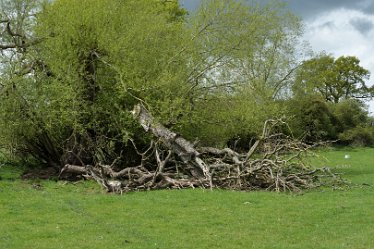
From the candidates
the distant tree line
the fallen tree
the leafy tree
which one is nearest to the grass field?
the fallen tree

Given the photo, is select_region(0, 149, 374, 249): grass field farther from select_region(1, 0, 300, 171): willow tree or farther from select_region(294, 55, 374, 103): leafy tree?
select_region(294, 55, 374, 103): leafy tree

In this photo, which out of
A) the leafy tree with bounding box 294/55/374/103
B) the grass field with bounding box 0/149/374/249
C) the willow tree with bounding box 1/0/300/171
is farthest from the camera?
the leafy tree with bounding box 294/55/374/103

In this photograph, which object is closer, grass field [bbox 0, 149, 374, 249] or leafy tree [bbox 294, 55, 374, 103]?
grass field [bbox 0, 149, 374, 249]

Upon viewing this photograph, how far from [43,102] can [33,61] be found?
2424 mm

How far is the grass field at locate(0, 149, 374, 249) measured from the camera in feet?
38.6

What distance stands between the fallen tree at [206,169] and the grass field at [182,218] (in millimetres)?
912

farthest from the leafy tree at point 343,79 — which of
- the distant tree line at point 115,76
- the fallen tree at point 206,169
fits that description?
the fallen tree at point 206,169

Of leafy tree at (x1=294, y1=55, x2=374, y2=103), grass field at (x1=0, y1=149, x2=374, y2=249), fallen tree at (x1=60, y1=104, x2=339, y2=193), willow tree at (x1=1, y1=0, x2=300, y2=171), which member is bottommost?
grass field at (x1=0, y1=149, x2=374, y2=249)

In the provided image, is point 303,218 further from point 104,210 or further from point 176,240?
point 104,210

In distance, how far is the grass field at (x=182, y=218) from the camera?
11.8 meters

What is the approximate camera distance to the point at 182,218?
579 inches

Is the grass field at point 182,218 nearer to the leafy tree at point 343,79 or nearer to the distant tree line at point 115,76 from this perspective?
the distant tree line at point 115,76

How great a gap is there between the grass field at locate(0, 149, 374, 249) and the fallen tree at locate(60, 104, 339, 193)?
2.99 feet

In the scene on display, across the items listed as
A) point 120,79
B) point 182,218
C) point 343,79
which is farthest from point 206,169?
point 343,79
